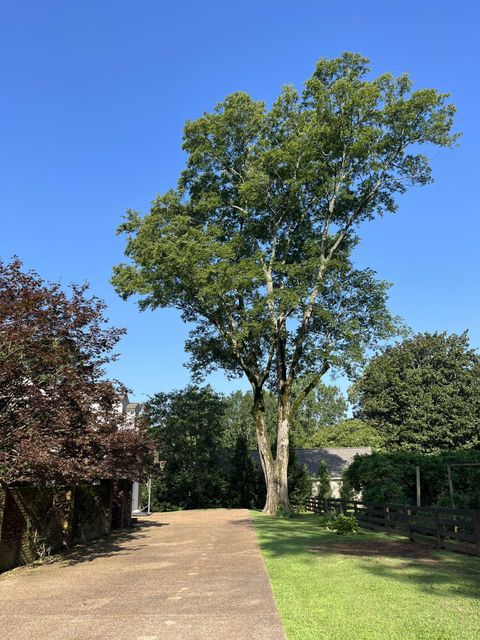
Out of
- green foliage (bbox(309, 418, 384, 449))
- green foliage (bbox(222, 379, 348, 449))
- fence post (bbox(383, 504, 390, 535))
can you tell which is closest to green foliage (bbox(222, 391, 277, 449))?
green foliage (bbox(222, 379, 348, 449))

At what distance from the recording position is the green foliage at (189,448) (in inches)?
1479

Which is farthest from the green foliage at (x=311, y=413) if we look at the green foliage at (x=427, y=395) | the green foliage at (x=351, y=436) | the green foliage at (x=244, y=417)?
the green foliage at (x=427, y=395)

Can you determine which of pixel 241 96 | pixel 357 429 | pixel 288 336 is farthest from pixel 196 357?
pixel 357 429

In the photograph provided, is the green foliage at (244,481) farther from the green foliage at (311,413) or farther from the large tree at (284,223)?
the green foliage at (311,413)

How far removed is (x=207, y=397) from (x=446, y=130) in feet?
80.2

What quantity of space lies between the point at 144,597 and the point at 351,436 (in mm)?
47313

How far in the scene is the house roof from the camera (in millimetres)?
41562

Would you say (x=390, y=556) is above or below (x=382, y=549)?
above

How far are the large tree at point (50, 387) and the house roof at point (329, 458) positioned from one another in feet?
102

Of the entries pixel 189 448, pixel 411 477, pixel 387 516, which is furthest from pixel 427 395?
pixel 387 516

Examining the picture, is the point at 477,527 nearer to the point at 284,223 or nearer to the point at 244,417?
the point at 284,223

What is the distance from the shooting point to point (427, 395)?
165 ft

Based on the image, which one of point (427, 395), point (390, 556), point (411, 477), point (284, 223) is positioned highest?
point (284, 223)

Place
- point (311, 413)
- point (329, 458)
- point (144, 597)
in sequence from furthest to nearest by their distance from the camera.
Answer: point (311, 413), point (329, 458), point (144, 597)
